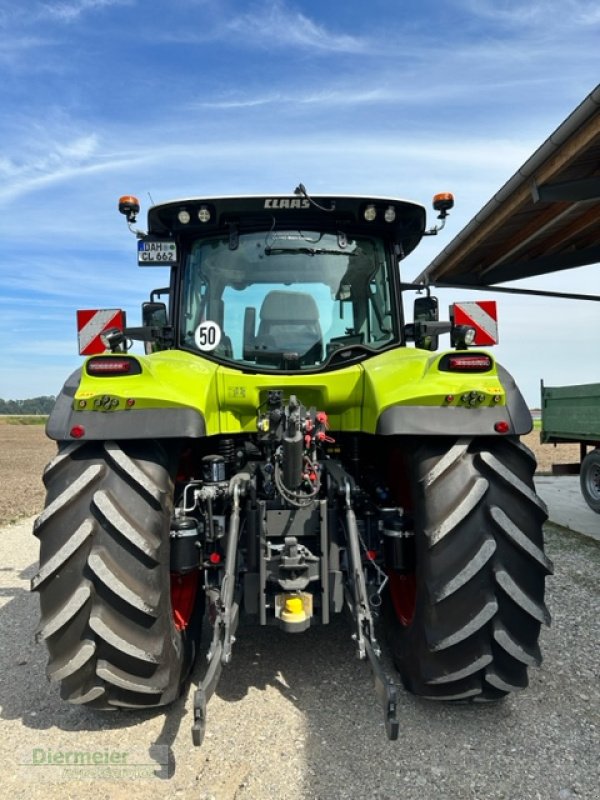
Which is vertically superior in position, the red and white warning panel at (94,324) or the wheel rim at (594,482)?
the red and white warning panel at (94,324)

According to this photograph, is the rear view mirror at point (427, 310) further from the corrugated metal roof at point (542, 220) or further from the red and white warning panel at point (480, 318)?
the corrugated metal roof at point (542, 220)

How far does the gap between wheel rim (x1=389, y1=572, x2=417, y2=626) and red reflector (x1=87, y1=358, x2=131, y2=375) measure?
1.72 m

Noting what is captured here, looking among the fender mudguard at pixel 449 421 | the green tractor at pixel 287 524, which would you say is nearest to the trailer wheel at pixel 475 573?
the green tractor at pixel 287 524

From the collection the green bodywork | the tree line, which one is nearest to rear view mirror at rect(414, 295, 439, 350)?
the green bodywork

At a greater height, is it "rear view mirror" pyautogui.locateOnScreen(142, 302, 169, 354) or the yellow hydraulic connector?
"rear view mirror" pyautogui.locateOnScreen(142, 302, 169, 354)

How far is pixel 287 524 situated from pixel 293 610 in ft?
1.25

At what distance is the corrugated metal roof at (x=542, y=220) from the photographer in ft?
17.6

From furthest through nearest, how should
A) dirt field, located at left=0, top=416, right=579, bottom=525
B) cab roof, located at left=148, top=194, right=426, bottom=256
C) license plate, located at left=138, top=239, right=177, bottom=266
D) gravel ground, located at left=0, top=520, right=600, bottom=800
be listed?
dirt field, located at left=0, top=416, right=579, bottom=525 < license plate, located at left=138, top=239, right=177, bottom=266 < cab roof, located at left=148, top=194, right=426, bottom=256 < gravel ground, located at left=0, top=520, right=600, bottom=800

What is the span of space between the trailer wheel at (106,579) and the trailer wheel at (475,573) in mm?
1158

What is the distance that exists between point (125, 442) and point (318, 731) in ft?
5.09

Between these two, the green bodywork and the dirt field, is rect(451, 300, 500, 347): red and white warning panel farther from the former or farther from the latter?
the dirt field

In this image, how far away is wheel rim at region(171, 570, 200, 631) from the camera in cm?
316

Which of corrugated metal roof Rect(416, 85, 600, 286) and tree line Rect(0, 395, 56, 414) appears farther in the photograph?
tree line Rect(0, 395, 56, 414)

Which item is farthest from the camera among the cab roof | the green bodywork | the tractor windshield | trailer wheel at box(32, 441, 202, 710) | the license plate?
the license plate
